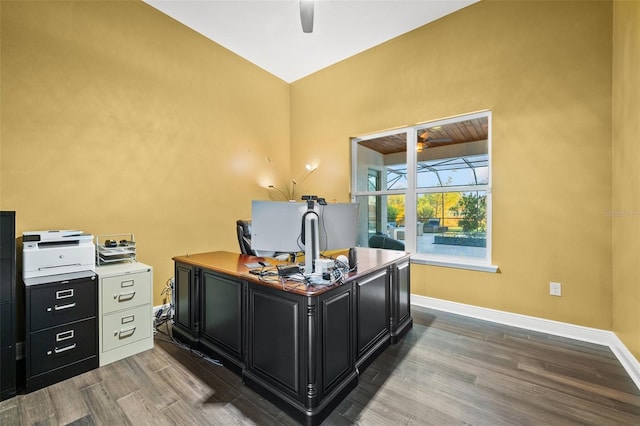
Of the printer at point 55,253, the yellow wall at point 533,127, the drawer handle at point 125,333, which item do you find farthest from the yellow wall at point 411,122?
the drawer handle at point 125,333

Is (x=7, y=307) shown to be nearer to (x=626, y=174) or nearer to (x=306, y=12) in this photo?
(x=306, y=12)

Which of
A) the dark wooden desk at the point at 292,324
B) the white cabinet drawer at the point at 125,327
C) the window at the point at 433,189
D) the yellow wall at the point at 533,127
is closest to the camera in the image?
the dark wooden desk at the point at 292,324

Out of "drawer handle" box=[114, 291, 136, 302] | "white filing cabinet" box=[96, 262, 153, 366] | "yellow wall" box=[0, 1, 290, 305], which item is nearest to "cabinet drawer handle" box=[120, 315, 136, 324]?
"white filing cabinet" box=[96, 262, 153, 366]

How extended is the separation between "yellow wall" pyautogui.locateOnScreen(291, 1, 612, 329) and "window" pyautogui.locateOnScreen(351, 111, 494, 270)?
16 cm

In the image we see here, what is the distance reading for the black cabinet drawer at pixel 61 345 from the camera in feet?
6.17

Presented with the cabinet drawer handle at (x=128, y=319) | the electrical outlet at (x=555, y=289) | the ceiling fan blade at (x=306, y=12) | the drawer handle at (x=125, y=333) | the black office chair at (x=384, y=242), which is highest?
the ceiling fan blade at (x=306, y=12)

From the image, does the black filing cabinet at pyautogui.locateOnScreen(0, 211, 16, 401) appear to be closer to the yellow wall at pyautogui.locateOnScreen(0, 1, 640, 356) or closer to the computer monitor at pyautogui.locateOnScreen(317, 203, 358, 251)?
the yellow wall at pyautogui.locateOnScreen(0, 1, 640, 356)

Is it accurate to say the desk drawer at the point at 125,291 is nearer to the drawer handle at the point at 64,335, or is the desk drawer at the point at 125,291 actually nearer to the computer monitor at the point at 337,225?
the drawer handle at the point at 64,335

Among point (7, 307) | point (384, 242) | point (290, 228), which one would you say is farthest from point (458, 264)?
point (7, 307)

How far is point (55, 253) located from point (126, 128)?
4.70 ft

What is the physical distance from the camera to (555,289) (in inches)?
105

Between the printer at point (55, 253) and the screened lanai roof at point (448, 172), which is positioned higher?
the screened lanai roof at point (448, 172)

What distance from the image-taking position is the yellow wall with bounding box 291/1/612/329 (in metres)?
2.49

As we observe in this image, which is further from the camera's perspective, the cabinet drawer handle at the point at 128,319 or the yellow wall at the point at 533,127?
the yellow wall at the point at 533,127
